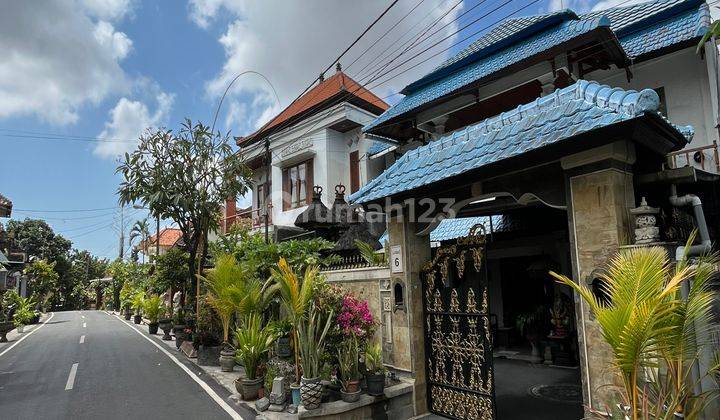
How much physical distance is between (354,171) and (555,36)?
888 cm

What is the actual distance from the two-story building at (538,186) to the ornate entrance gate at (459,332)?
2 cm

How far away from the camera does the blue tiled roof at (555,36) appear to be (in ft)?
28.4

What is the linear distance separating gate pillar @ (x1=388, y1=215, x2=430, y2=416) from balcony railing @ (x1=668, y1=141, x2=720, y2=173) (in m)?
4.80

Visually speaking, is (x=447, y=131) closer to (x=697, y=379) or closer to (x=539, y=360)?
(x=539, y=360)

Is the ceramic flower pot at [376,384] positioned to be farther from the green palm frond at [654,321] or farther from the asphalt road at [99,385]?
the green palm frond at [654,321]

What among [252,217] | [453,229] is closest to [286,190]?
[252,217]

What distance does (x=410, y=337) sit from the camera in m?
6.76

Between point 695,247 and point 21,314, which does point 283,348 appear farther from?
point 21,314

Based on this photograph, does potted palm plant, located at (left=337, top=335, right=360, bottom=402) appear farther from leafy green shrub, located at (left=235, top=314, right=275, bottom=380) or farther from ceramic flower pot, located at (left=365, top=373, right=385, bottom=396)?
leafy green shrub, located at (left=235, top=314, right=275, bottom=380)

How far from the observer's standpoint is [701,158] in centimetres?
775

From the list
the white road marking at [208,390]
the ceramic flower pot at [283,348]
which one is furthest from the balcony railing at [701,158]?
the white road marking at [208,390]

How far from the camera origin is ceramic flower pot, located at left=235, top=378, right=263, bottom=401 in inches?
305

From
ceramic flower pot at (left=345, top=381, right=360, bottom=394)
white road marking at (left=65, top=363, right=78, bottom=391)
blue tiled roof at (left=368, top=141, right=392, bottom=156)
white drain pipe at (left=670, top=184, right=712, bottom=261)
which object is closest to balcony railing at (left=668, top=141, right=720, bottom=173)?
white drain pipe at (left=670, top=184, right=712, bottom=261)

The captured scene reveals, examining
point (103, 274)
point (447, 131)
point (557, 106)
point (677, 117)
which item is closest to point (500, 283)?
point (447, 131)
